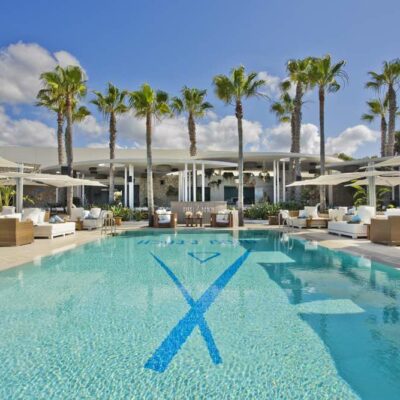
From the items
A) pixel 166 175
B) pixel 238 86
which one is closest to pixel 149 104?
pixel 238 86

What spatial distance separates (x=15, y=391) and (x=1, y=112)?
32402 millimetres

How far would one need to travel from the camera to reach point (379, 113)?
83.9ft

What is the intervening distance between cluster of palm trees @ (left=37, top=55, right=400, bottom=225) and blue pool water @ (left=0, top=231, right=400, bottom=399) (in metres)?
11.7

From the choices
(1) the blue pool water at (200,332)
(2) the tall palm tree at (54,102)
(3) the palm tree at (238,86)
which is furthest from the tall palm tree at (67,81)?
(1) the blue pool water at (200,332)

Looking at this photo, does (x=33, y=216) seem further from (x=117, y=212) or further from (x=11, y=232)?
(x=117, y=212)

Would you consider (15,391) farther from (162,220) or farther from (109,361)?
(162,220)

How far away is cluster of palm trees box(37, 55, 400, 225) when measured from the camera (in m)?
17.6

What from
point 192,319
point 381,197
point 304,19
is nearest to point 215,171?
point 381,197

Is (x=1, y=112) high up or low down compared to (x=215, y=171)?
up

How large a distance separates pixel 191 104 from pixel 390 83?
12364mm

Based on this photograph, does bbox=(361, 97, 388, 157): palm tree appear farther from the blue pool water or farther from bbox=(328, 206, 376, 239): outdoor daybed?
the blue pool water

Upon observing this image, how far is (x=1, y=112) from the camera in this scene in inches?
1181

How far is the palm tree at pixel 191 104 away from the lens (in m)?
21.6

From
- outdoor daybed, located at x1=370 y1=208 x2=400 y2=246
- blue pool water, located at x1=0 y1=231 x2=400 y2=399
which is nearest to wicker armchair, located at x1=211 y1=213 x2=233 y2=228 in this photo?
outdoor daybed, located at x1=370 y1=208 x2=400 y2=246
